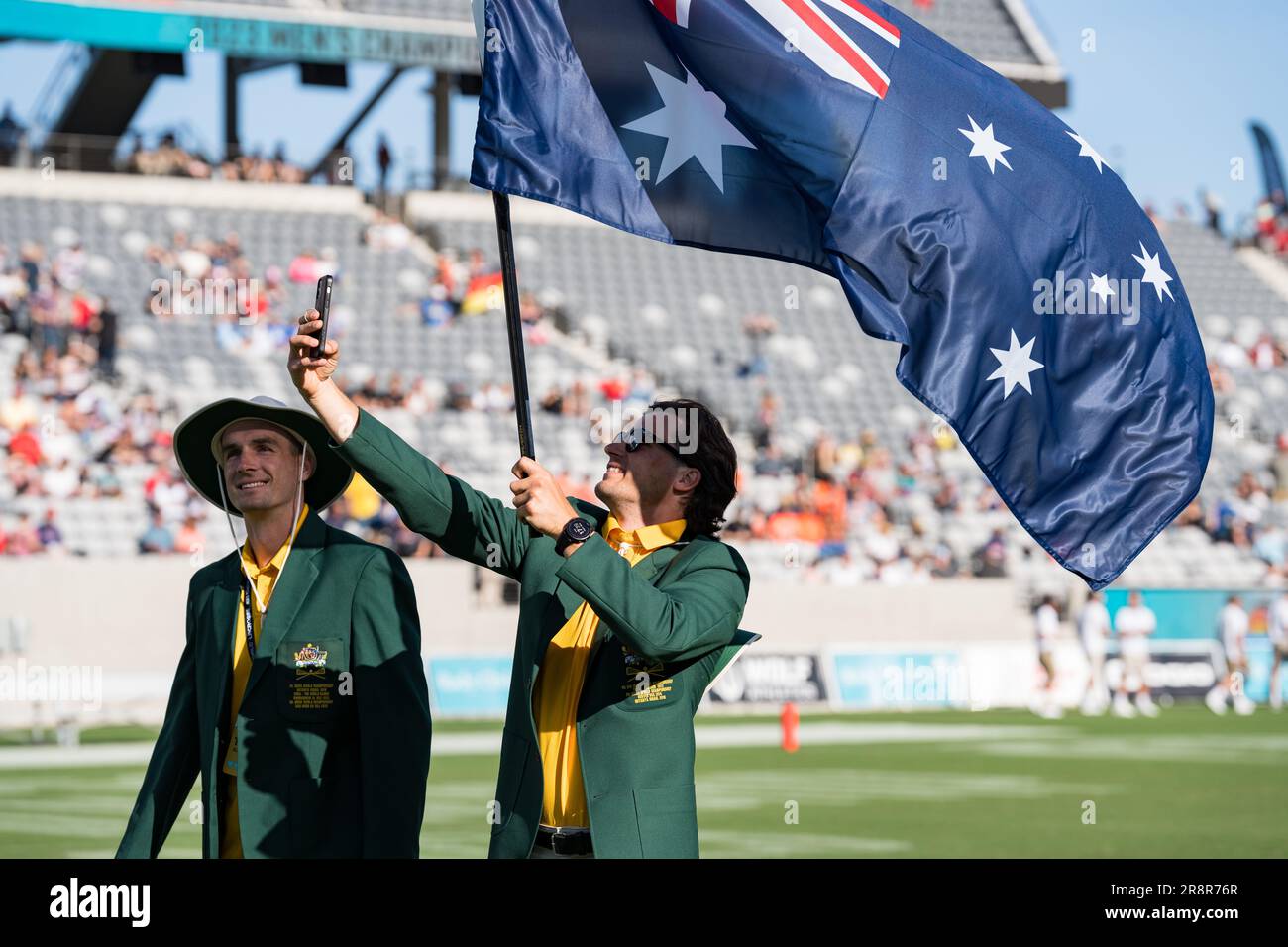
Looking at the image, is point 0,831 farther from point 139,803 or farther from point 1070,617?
point 1070,617

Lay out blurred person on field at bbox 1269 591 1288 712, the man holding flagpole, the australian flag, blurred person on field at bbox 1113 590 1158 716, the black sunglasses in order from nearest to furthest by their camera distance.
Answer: the man holding flagpole, the black sunglasses, the australian flag, blurred person on field at bbox 1113 590 1158 716, blurred person on field at bbox 1269 591 1288 712

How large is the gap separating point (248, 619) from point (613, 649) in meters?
1.01

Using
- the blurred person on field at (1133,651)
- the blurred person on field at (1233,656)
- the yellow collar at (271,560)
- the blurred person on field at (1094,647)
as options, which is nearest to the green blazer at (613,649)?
the yellow collar at (271,560)

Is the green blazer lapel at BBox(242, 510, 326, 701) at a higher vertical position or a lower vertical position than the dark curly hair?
lower

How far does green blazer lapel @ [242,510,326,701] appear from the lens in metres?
5.06

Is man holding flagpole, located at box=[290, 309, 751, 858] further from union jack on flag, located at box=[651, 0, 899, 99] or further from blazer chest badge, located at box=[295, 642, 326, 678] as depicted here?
union jack on flag, located at box=[651, 0, 899, 99]

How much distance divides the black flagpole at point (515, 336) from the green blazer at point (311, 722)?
557mm

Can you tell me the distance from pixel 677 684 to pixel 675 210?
1677 mm

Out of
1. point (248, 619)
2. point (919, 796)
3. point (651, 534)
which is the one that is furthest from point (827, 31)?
point (919, 796)

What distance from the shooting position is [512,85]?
5801 mm

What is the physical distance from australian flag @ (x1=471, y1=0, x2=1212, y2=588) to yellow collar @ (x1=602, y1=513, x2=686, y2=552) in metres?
1.00

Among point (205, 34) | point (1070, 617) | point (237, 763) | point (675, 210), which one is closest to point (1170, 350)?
point (675, 210)

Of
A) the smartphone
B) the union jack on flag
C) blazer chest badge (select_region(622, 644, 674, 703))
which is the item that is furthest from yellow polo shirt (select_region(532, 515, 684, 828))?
the union jack on flag

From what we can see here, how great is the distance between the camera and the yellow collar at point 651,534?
5262mm
